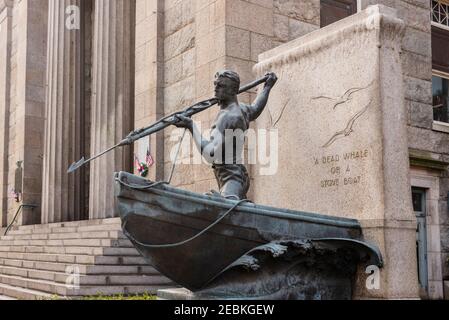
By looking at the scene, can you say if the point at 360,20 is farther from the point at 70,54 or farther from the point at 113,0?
the point at 70,54

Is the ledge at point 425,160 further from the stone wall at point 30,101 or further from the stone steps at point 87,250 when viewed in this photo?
the stone wall at point 30,101

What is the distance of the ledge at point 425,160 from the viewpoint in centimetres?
1459

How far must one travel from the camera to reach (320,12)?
14367 mm

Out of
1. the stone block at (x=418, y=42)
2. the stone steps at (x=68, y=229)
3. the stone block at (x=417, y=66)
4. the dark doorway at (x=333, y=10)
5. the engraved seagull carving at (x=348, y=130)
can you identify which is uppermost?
the dark doorway at (x=333, y=10)

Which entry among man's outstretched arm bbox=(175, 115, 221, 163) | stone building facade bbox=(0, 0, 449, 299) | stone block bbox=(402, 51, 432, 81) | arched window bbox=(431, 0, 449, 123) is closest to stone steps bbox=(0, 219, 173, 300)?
stone building facade bbox=(0, 0, 449, 299)

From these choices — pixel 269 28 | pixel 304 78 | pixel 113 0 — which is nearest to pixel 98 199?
pixel 113 0

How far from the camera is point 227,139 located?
7316 millimetres

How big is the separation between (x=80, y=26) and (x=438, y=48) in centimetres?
1085

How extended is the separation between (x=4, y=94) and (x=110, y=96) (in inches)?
422

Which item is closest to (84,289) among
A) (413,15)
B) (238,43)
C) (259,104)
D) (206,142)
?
(206,142)

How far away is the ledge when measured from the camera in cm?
1459

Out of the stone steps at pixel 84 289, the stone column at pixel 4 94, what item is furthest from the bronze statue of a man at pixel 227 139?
the stone column at pixel 4 94

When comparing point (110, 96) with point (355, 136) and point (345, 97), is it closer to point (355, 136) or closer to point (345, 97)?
point (345, 97)

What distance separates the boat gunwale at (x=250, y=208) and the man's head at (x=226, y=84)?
1374 millimetres
